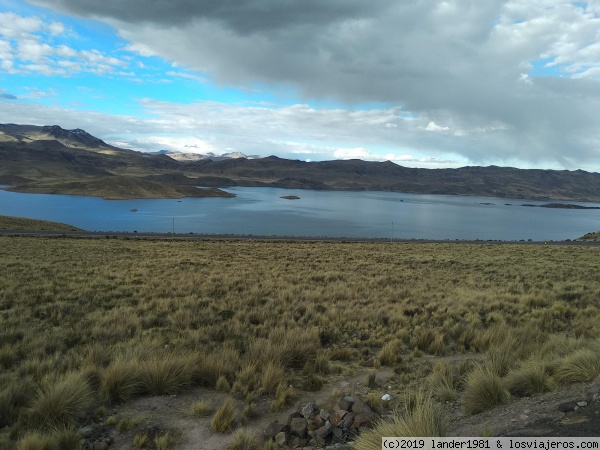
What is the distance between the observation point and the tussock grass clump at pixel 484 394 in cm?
475

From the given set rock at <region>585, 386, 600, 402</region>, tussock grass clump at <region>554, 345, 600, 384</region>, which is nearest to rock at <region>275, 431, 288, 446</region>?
rock at <region>585, 386, 600, 402</region>

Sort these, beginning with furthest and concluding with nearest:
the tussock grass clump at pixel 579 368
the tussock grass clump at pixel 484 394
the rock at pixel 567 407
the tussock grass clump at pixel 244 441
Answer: the tussock grass clump at pixel 579 368
the tussock grass clump at pixel 484 394
the tussock grass clump at pixel 244 441
the rock at pixel 567 407

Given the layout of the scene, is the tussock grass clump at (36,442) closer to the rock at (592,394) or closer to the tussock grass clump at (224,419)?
the tussock grass clump at (224,419)

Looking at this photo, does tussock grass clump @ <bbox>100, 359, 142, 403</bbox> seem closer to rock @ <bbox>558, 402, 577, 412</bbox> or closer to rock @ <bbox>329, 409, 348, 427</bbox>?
rock @ <bbox>329, 409, 348, 427</bbox>

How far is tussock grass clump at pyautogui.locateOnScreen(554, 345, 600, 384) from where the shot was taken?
16.4 feet

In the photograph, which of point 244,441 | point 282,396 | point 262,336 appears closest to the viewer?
point 244,441

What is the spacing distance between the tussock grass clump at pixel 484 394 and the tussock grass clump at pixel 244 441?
2.63 metres

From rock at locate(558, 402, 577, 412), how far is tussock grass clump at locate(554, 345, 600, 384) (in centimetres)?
115

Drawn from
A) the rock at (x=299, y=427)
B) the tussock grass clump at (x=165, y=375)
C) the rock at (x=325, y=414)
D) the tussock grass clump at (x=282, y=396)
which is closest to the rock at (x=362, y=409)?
the rock at (x=325, y=414)

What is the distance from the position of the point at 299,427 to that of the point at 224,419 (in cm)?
91

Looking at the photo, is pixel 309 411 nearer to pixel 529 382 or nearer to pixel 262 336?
pixel 529 382

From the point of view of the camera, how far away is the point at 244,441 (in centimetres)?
416

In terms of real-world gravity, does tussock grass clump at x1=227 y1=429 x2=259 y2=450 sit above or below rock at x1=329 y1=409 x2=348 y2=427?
below

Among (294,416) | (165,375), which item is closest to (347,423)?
(294,416)
